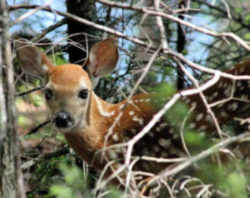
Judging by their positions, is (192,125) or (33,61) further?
(33,61)

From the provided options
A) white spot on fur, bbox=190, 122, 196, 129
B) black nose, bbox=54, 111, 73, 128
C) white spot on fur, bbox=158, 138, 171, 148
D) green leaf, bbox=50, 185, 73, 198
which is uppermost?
green leaf, bbox=50, 185, 73, 198

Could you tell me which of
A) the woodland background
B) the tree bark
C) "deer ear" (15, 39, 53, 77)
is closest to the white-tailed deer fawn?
"deer ear" (15, 39, 53, 77)

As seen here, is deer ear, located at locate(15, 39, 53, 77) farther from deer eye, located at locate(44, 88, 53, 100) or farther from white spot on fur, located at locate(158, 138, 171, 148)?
white spot on fur, located at locate(158, 138, 171, 148)

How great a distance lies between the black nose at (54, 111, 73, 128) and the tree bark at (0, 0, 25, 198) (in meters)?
1.12

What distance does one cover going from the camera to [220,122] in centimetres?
391

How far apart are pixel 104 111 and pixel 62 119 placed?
56cm

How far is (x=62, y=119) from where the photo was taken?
12.1 ft

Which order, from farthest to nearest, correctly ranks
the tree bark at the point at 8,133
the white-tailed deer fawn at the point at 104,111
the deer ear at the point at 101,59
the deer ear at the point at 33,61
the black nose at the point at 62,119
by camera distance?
the deer ear at the point at 33,61, the deer ear at the point at 101,59, the white-tailed deer fawn at the point at 104,111, the black nose at the point at 62,119, the tree bark at the point at 8,133

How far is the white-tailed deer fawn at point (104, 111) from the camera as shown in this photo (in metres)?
3.80

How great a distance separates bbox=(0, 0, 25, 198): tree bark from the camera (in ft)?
7.66

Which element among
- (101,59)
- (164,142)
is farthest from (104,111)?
(164,142)

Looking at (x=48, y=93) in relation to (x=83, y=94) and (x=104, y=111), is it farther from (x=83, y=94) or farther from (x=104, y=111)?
(x=104, y=111)

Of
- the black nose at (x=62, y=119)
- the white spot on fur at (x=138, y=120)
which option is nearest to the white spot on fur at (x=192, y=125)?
Answer: the white spot on fur at (x=138, y=120)

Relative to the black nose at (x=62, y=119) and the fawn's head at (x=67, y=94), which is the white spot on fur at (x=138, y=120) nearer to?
the fawn's head at (x=67, y=94)
